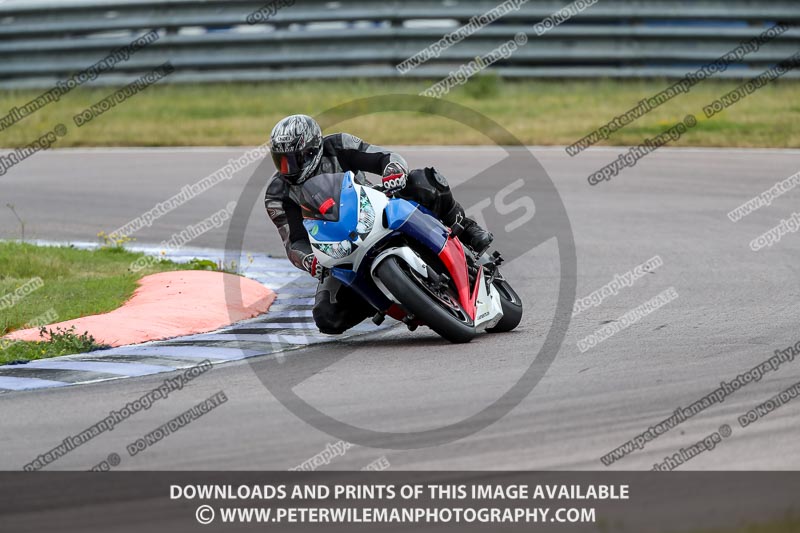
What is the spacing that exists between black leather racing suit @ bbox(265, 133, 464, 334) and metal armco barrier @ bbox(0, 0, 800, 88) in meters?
13.4

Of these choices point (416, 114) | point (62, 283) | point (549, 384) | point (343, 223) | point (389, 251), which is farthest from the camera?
point (416, 114)

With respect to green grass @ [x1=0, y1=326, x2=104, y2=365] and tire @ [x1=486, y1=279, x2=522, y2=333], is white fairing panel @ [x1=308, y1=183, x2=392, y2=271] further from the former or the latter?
green grass @ [x1=0, y1=326, x2=104, y2=365]

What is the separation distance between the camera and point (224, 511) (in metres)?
4.93

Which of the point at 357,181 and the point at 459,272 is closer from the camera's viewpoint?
the point at 459,272

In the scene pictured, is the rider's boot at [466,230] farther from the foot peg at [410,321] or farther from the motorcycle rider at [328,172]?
the foot peg at [410,321]

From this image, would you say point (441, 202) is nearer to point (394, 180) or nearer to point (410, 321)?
point (394, 180)

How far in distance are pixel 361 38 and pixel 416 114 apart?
5.56 feet

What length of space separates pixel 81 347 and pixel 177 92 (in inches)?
646

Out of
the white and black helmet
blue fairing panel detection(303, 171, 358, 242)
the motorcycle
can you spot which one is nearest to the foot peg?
the motorcycle

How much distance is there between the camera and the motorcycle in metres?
7.86

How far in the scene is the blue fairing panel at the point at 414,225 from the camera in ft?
26.4

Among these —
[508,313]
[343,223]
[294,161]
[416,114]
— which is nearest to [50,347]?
[294,161]

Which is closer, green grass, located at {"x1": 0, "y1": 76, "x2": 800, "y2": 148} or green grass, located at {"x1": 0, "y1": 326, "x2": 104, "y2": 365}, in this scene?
green grass, located at {"x1": 0, "y1": 326, "x2": 104, "y2": 365}

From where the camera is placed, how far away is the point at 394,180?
8.38 m
